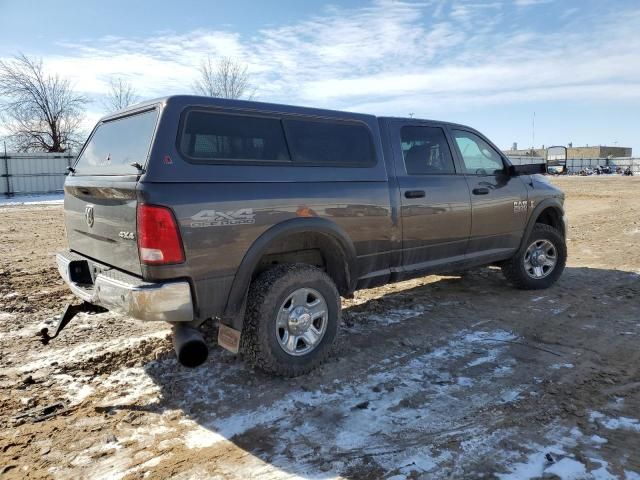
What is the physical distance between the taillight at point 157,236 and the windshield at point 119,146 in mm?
366

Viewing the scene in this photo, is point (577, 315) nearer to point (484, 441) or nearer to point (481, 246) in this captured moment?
point (481, 246)

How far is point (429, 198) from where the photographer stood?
4.62 metres

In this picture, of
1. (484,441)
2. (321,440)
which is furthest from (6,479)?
(484,441)

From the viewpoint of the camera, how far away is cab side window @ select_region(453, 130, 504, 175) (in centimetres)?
521

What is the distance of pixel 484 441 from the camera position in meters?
2.80

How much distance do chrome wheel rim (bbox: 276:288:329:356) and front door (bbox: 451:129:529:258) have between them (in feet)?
7.09

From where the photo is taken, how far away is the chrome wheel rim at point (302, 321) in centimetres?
361

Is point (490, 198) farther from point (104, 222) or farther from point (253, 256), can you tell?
point (104, 222)

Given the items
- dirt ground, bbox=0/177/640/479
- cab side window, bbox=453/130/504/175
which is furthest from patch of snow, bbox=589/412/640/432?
cab side window, bbox=453/130/504/175

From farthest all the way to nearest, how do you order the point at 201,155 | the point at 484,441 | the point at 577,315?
the point at 577,315, the point at 201,155, the point at 484,441

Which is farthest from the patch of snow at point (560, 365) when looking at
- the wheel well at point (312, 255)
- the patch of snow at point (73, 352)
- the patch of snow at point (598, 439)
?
the patch of snow at point (73, 352)

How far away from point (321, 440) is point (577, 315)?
11.5 feet

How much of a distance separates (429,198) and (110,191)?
282 centimetres

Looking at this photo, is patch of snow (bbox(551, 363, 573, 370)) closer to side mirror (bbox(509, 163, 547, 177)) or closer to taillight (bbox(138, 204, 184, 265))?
side mirror (bbox(509, 163, 547, 177))
